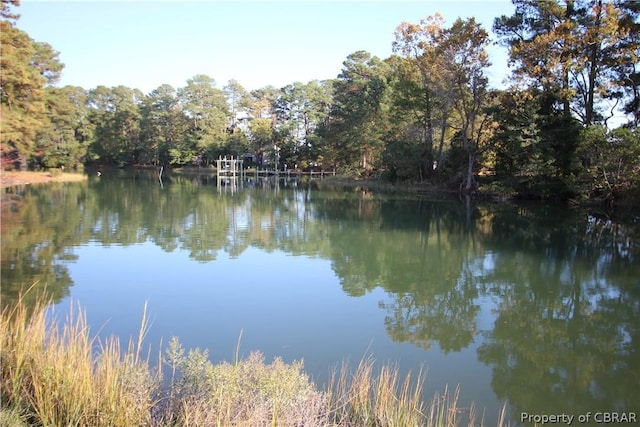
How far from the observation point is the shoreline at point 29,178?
27.0 m

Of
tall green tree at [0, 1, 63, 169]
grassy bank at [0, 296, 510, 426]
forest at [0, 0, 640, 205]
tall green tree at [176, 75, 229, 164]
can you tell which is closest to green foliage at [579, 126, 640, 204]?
forest at [0, 0, 640, 205]

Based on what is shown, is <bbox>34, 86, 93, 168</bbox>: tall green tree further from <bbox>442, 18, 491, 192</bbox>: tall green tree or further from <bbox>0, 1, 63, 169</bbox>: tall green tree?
<bbox>442, 18, 491, 192</bbox>: tall green tree

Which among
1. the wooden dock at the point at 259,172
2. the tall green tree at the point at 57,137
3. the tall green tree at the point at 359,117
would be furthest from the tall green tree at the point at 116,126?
the tall green tree at the point at 359,117

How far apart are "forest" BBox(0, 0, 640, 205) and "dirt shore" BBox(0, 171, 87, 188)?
139 cm

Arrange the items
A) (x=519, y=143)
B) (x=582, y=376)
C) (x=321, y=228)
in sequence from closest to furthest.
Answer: (x=582, y=376), (x=321, y=228), (x=519, y=143)

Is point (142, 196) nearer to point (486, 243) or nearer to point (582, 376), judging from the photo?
point (486, 243)

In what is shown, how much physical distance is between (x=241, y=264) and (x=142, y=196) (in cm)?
1583

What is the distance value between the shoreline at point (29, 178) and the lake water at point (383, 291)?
46.4 ft

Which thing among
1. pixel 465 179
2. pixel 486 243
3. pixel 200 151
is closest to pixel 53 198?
pixel 486 243

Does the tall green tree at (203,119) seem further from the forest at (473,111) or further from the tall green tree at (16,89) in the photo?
the tall green tree at (16,89)

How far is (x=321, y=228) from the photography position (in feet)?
47.2

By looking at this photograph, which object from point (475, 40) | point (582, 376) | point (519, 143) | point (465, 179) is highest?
point (475, 40)

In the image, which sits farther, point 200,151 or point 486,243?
point 200,151

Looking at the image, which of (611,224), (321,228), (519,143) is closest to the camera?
(321,228)
